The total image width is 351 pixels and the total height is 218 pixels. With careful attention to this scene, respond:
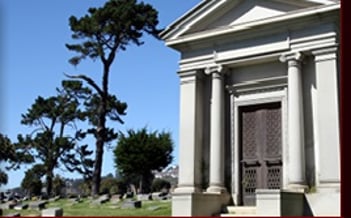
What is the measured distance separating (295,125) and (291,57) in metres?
1.80

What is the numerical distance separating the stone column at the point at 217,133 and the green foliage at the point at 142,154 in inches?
626

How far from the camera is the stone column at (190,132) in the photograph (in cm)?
1348

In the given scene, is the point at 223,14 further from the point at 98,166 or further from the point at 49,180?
the point at 49,180

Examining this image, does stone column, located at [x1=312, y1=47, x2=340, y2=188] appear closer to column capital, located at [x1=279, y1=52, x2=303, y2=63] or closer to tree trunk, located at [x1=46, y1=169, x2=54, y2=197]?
column capital, located at [x1=279, y1=52, x2=303, y2=63]

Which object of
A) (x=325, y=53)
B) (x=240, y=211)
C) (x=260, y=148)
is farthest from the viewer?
(x=260, y=148)

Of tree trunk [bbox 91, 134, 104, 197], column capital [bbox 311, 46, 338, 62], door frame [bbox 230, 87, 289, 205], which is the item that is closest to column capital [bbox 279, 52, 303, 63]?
column capital [bbox 311, 46, 338, 62]

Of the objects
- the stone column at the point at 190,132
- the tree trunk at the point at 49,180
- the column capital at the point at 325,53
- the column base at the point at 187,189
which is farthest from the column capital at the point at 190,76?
the tree trunk at the point at 49,180

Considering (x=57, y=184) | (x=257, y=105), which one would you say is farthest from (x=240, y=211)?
(x=57, y=184)

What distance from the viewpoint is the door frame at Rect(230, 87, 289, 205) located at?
41.2 feet

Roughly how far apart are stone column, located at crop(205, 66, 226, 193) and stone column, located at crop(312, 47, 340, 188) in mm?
2660

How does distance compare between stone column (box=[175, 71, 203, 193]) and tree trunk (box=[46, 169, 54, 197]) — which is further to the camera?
tree trunk (box=[46, 169, 54, 197])

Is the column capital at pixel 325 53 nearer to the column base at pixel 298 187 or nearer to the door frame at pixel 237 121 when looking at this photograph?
the door frame at pixel 237 121

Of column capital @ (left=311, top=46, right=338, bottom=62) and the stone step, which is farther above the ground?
column capital @ (left=311, top=46, right=338, bottom=62)

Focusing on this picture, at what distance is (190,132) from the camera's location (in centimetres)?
1373
